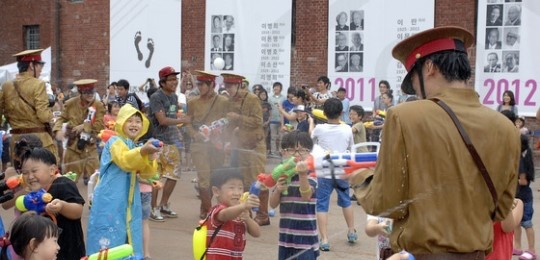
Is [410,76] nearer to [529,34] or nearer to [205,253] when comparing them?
[205,253]

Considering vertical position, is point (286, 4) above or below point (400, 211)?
above

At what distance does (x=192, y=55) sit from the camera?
1955 cm

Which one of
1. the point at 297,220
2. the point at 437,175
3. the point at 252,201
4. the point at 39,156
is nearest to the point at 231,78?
the point at 297,220

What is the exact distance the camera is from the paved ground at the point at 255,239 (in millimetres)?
7457

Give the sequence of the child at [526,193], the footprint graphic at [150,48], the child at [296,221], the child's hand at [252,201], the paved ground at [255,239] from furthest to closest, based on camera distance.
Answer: the footprint graphic at [150,48] → the paved ground at [255,239] → the child at [526,193] → the child at [296,221] → the child's hand at [252,201]

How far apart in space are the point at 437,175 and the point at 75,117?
756 cm

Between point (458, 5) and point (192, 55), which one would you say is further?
point (192, 55)

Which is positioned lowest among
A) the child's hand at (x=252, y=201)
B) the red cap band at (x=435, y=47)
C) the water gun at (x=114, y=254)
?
the water gun at (x=114, y=254)

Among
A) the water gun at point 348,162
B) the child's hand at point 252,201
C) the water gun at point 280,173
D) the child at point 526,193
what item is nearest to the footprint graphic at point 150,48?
the child at point 526,193

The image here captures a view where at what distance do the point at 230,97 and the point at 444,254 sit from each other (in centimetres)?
609

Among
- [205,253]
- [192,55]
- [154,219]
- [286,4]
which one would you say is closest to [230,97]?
[154,219]

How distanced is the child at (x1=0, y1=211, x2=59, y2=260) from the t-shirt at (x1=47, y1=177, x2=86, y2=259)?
0.95 metres

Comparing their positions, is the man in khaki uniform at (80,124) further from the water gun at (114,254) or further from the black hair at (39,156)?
the water gun at (114,254)

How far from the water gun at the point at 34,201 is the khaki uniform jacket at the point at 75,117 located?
5.18 meters
